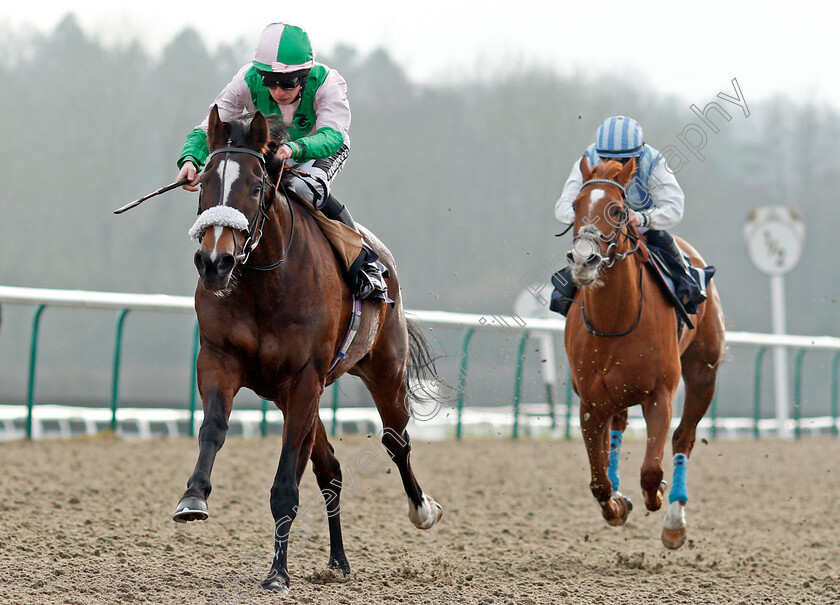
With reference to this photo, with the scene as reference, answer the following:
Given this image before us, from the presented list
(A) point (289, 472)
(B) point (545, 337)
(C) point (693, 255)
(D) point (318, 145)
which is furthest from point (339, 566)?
(B) point (545, 337)

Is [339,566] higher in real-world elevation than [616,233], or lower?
lower

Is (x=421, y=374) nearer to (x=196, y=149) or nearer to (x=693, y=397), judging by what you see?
(x=693, y=397)

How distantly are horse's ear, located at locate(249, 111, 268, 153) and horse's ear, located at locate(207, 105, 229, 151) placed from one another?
0.34 feet

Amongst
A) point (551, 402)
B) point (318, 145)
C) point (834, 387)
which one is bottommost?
point (551, 402)

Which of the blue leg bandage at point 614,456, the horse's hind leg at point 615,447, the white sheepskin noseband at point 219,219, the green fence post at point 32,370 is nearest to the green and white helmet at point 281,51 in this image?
the white sheepskin noseband at point 219,219

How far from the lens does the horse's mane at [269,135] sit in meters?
4.23

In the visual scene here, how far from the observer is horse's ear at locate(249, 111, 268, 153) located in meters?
4.21

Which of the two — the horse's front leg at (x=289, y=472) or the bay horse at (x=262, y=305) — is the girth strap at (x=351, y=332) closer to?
the bay horse at (x=262, y=305)

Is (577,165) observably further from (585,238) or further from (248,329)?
(248,329)

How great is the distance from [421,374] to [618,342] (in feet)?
3.67

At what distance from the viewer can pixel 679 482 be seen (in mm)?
6184

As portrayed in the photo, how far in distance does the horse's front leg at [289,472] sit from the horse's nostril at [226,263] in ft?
2.43

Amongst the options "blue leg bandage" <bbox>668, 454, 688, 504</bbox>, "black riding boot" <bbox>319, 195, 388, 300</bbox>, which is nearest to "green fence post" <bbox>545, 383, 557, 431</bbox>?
"blue leg bandage" <bbox>668, 454, 688, 504</bbox>

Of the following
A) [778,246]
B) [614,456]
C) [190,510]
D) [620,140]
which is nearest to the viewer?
[190,510]
